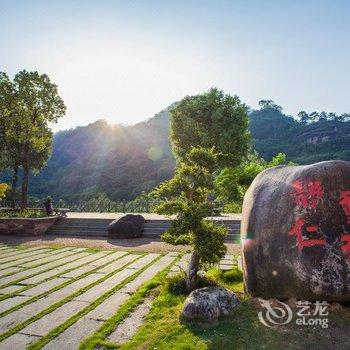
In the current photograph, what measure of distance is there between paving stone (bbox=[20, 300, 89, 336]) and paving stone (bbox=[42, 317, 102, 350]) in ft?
1.16

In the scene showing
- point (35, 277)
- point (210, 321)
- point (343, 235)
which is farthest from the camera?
point (35, 277)

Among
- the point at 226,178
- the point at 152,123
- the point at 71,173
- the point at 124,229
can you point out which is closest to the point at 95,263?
the point at 124,229

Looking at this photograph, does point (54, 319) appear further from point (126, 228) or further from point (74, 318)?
point (126, 228)

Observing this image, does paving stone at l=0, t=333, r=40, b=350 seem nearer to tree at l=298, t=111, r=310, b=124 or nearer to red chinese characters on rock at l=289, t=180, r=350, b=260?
red chinese characters on rock at l=289, t=180, r=350, b=260

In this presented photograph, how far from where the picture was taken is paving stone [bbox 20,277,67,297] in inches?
322

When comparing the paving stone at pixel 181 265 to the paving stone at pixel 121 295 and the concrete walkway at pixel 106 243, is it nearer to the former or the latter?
the paving stone at pixel 121 295

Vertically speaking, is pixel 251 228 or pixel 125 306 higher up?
pixel 251 228

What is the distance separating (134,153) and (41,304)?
63.0 meters

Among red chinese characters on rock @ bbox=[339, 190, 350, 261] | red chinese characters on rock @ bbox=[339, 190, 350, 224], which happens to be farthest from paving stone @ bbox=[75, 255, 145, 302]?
red chinese characters on rock @ bbox=[339, 190, 350, 224]

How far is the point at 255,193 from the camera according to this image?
6.77 metres

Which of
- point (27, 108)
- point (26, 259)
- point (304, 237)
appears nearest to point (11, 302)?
point (26, 259)

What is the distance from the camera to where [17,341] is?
18.5 feet

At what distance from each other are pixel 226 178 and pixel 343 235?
63.9ft

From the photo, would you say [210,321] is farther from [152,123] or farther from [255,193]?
[152,123]
